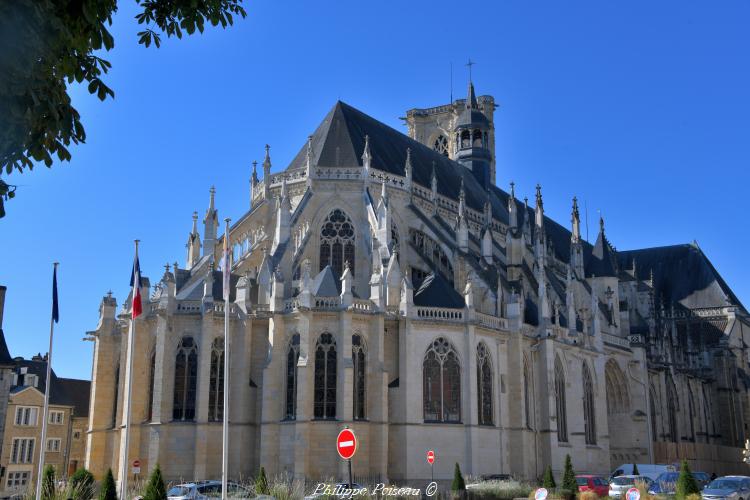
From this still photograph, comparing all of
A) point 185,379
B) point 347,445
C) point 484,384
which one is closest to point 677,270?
point 484,384

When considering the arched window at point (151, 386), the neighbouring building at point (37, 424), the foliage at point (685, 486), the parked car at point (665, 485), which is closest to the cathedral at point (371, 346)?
the arched window at point (151, 386)

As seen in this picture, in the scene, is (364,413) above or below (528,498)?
above

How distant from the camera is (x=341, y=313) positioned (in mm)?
33844

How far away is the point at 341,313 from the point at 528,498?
33.3ft

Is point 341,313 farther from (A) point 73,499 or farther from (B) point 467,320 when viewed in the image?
(A) point 73,499

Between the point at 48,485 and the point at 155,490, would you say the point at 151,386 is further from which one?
the point at 155,490

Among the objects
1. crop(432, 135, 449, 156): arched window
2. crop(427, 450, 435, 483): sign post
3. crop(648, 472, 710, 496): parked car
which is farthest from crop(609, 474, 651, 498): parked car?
crop(432, 135, 449, 156): arched window

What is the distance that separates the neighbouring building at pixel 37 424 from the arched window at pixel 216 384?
1410 cm

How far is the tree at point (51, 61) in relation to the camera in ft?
25.6

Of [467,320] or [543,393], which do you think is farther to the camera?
[543,393]

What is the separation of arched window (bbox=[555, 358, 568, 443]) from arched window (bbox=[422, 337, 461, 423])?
26.9 feet

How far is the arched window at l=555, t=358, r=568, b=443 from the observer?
4178 cm

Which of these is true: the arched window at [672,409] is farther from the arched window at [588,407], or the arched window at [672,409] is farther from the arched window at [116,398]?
the arched window at [116,398]

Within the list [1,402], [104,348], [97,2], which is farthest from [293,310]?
[97,2]
